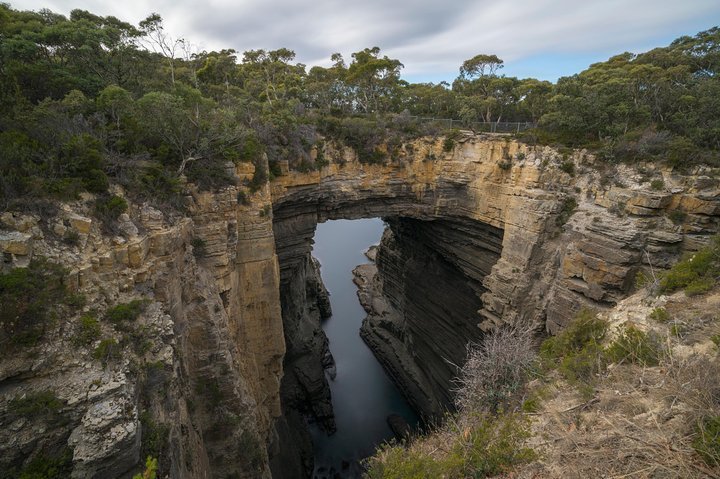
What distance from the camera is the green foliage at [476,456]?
5.25 meters

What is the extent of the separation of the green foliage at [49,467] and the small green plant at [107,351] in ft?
4.41

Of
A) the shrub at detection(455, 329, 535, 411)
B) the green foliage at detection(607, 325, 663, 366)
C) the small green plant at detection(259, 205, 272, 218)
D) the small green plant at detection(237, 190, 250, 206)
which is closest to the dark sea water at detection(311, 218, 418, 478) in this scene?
the shrub at detection(455, 329, 535, 411)

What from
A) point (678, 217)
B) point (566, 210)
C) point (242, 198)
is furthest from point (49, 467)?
point (678, 217)

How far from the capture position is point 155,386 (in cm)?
637

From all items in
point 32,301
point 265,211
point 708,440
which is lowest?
point 708,440

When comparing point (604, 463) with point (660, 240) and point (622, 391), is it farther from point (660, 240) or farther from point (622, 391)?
point (660, 240)

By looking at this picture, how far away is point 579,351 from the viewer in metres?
7.95

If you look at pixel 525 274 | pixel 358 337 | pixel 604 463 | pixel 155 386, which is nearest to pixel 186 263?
pixel 155 386

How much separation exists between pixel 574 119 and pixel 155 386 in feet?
62.6

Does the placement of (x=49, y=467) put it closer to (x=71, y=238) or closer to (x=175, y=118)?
(x=71, y=238)

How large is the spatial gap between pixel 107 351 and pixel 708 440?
869cm

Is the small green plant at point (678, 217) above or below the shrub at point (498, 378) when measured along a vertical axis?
above

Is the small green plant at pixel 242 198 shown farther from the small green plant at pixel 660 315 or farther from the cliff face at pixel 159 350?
the small green plant at pixel 660 315

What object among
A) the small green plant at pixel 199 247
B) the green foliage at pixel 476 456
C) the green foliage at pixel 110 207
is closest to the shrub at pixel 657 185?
the green foliage at pixel 476 456
